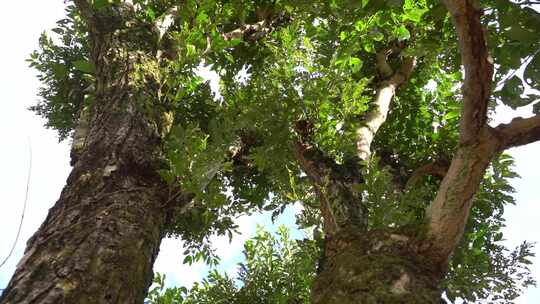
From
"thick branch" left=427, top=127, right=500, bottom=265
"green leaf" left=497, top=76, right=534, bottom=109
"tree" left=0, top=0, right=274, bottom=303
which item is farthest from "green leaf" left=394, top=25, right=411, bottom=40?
"thick branch" left=427, top=127, right=500, bottom=265

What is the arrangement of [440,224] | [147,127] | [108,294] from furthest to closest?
1. [147,127]
2. [108,294]
3. [440,224]

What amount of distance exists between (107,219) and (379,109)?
15.1 feet

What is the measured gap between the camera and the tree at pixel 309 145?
2676 millimetres

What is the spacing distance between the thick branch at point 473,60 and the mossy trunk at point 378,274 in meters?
0.89

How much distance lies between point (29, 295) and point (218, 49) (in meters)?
3.75

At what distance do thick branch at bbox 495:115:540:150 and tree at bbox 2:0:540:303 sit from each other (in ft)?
0.04

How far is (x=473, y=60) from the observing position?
7.75ft

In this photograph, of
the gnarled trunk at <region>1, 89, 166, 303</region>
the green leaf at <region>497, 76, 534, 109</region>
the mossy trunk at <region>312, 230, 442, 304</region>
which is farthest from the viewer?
the gnarled trunk at <region>1, 89, 166, 303</region>

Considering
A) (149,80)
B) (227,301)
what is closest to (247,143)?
(149,80)

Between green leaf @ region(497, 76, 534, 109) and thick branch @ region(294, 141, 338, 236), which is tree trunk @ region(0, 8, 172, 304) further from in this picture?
green leaf @ region(497, 76, 534, 109)

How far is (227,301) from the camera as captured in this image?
8.89 meters

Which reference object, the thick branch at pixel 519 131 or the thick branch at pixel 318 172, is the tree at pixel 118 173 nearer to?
the thick branch at pixel 318 172

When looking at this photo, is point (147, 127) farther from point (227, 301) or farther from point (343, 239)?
point (227, 301)

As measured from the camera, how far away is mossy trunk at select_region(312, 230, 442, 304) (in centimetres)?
248
